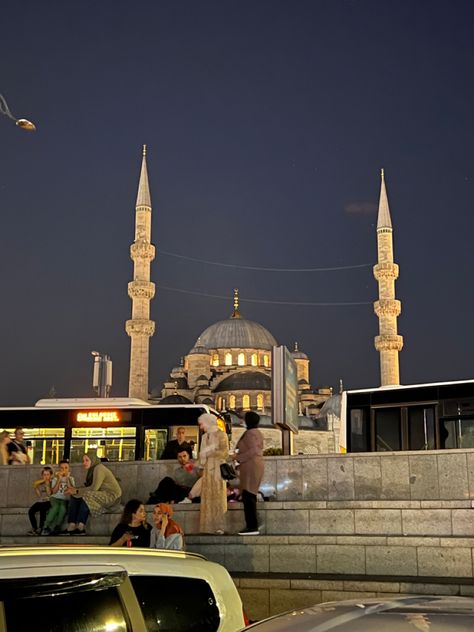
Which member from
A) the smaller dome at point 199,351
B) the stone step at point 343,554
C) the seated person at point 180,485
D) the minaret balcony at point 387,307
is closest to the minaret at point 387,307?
the minaret balcony at point 387,307

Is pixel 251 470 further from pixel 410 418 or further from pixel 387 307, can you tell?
pixel 387 307

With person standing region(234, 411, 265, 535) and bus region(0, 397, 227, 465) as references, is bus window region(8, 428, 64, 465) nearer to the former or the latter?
bus region(0, 397, 227, 465)

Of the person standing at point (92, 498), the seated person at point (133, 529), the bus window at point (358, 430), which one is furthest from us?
the bus window at point (358, 430)

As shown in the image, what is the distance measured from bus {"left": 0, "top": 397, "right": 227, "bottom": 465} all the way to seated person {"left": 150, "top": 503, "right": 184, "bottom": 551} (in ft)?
30.2

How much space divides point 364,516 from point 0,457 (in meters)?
6.06

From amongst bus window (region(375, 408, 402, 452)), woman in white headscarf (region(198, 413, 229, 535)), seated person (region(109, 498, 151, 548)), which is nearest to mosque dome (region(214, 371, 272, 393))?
bus window (region(375, 408, 402, 452))

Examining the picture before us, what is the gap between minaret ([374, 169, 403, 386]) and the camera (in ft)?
128

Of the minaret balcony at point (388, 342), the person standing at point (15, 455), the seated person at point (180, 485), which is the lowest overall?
the seated person at point (180, 485)

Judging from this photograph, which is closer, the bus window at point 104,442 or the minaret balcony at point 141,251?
the bus window at point 104,442

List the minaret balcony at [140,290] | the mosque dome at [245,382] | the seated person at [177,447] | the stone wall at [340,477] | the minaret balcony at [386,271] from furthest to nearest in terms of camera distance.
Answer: the mosque dome at [245,382]
the minaret balcony at [386,271]
the minaret balcony at [140,290]
the seated person at [177,447]
the stone wall at [340,477]

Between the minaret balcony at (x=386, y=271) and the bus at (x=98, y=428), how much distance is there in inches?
1003

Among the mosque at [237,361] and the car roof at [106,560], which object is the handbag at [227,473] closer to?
the car roof at [106,560]

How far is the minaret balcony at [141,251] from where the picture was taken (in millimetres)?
40500

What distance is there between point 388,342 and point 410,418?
24749mm
